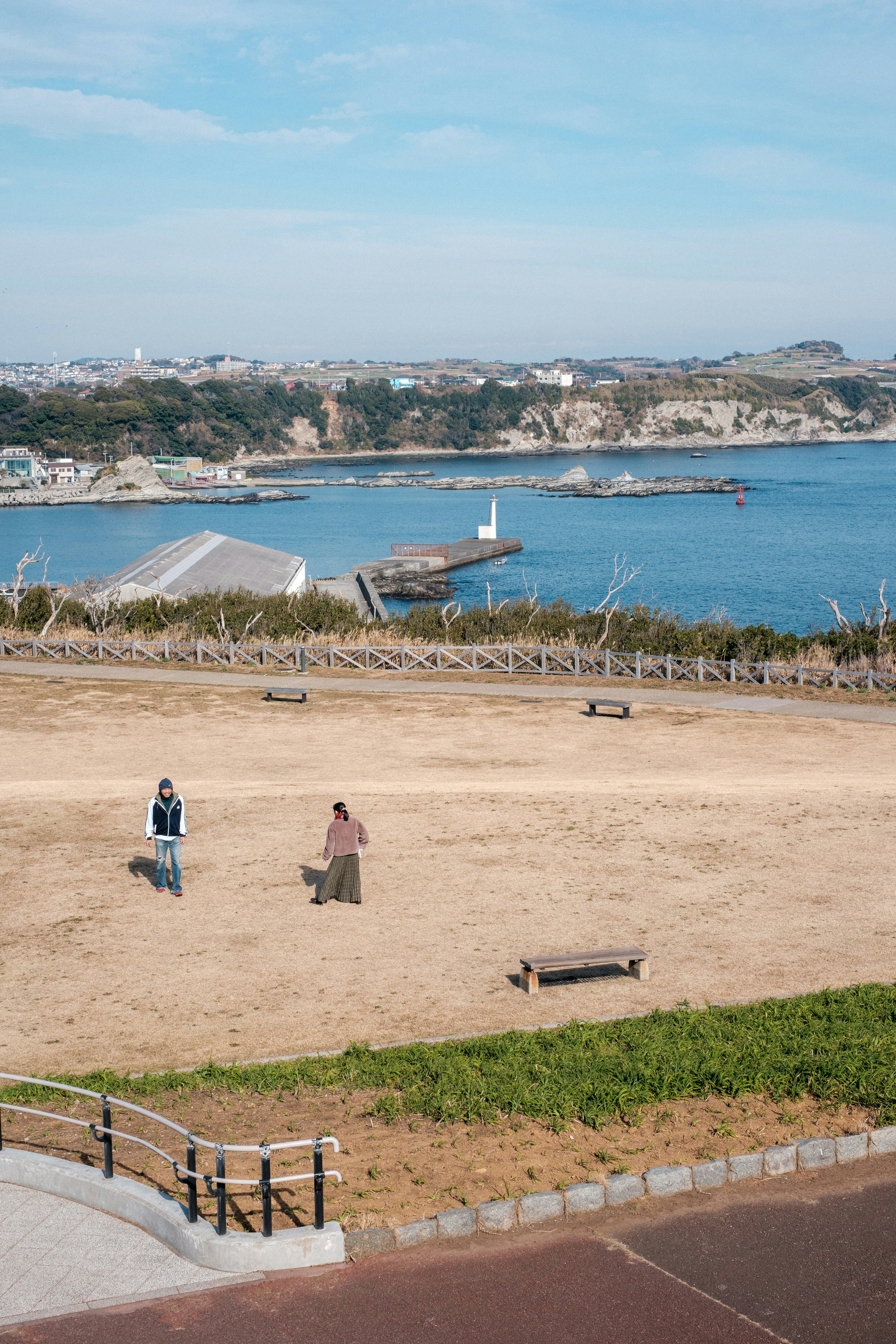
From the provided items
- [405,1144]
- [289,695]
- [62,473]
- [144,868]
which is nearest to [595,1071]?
[405,1144]

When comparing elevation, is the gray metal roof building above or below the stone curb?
above

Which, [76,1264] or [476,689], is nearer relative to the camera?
[76,1264]

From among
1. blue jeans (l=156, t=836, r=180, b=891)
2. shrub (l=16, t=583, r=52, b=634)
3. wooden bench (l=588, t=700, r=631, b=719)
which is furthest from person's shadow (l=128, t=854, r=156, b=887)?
shrub (l=16, t=583, r=52, b=634)

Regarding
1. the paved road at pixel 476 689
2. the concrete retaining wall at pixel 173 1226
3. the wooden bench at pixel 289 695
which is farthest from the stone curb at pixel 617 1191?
the wooden bench at pixel 289 695

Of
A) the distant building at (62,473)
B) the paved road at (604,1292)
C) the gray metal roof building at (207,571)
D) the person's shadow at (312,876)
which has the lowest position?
the paved road at (604,1292)

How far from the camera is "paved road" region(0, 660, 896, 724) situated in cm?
2798

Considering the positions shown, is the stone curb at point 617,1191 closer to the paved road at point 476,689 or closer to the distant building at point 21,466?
the paved road at point 476,689

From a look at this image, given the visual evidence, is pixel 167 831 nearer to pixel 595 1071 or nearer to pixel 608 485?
pixel 595 1071

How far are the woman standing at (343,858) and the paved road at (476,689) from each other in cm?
1358

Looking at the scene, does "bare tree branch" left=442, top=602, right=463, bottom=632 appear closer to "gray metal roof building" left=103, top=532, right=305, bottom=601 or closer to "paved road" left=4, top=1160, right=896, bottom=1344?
"gray metal roof building" left=103, top=532, right=305, bottom=601

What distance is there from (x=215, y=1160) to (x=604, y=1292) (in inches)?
125

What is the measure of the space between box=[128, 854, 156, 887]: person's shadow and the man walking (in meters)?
0.48

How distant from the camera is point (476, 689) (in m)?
30.9

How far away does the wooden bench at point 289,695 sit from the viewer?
28.9 meters
